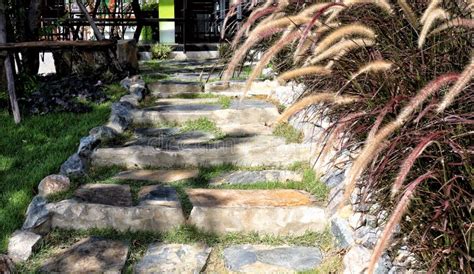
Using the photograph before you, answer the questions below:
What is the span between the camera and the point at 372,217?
7.49 ft

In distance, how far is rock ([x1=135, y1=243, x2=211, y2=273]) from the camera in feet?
8.34

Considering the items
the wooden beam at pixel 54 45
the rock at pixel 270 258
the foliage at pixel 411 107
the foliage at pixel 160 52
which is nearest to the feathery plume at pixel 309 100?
the foliage at pixel 411 107

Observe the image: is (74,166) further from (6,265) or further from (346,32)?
(346,32)

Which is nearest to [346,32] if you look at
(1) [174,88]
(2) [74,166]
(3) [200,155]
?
(3) [200,155]

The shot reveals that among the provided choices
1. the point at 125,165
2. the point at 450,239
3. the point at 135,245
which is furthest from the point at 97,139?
the point at 450,239

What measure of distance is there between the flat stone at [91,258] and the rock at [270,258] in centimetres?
52

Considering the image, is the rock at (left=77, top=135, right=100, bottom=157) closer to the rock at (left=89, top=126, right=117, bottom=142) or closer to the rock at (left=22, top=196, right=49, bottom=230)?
the rock at (left=89, top=126, right=117, bottom=142)

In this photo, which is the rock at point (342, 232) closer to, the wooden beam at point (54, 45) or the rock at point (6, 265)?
the rock at point (6, 265)

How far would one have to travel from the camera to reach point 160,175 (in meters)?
3.56

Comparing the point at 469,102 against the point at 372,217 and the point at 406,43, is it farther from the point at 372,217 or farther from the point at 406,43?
the point at 372,217

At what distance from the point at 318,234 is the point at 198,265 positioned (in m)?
0.68

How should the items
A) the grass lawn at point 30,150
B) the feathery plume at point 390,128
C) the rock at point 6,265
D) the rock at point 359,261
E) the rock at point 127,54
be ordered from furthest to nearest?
the rock at point 127,54 → the grass lawn at point 30,150 → the rock at point 6,265 → the rock at point 359,261 → the feathery plume at point 390,128

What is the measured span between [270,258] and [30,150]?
81.2 inches

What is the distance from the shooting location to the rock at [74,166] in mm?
3408
